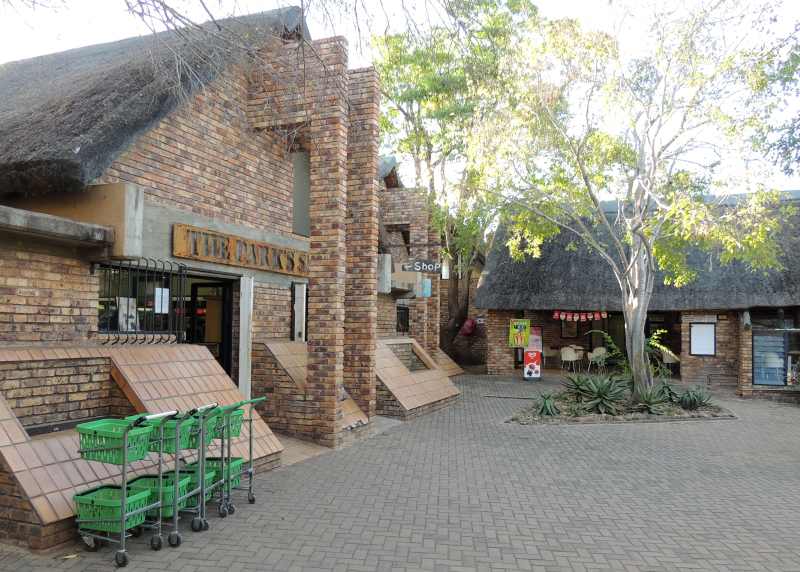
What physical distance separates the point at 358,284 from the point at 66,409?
5.17 m

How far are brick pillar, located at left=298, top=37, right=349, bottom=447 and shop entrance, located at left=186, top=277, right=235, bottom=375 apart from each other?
1.42 meters

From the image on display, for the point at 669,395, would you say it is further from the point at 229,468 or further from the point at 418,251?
the point at 229,468

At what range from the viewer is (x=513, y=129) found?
12867 millimetres

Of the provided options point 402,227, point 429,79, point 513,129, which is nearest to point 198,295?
point 513,129

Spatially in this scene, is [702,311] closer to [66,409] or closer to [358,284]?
[358,284]

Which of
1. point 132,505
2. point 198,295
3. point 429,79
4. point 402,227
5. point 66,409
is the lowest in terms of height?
point 132,505

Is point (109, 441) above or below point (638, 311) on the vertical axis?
below

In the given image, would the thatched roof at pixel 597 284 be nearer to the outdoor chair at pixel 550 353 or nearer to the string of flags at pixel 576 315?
the string of flags at pixel 576 315

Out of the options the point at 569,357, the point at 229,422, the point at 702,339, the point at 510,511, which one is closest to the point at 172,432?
the point at 229,422

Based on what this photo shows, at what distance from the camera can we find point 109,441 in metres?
4.49

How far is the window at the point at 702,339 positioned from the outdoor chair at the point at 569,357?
3.63m

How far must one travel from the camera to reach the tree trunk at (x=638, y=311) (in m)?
13.0

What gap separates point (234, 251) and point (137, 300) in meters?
1.74

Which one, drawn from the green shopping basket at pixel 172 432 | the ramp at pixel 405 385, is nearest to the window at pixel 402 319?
the ramp at pixel 405 385
